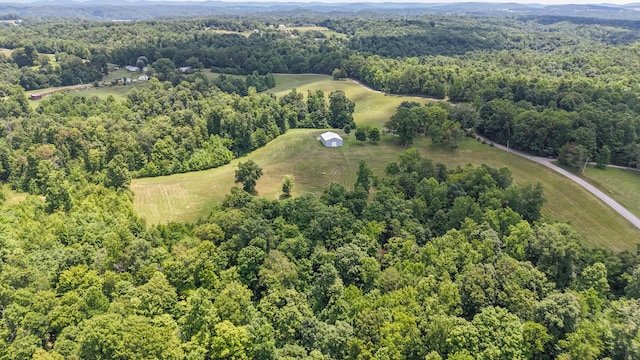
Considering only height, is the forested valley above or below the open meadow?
above

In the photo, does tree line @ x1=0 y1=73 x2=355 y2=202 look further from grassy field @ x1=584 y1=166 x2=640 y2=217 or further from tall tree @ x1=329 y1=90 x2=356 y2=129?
grassy field @ x1=584 y1=166 x2=640 y2=217

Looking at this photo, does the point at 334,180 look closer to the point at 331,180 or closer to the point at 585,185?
the point at 331,180

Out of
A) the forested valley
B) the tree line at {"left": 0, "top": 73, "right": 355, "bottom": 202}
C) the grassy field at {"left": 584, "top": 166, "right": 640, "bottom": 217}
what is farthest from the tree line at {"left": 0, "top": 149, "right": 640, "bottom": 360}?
the grassy field at {"left": 584, "top": 166, "right": 640, "bottom": 217}

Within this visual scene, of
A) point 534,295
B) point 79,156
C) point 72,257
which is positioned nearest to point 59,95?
point 79,156

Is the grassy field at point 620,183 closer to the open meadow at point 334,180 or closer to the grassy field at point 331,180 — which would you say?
the grassy field at point 331,180

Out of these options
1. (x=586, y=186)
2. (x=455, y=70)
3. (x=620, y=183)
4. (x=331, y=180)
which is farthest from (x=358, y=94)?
(x=620, y=183)

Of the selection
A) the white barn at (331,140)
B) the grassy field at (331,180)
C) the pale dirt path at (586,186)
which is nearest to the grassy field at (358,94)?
the white barn at (331,140)
